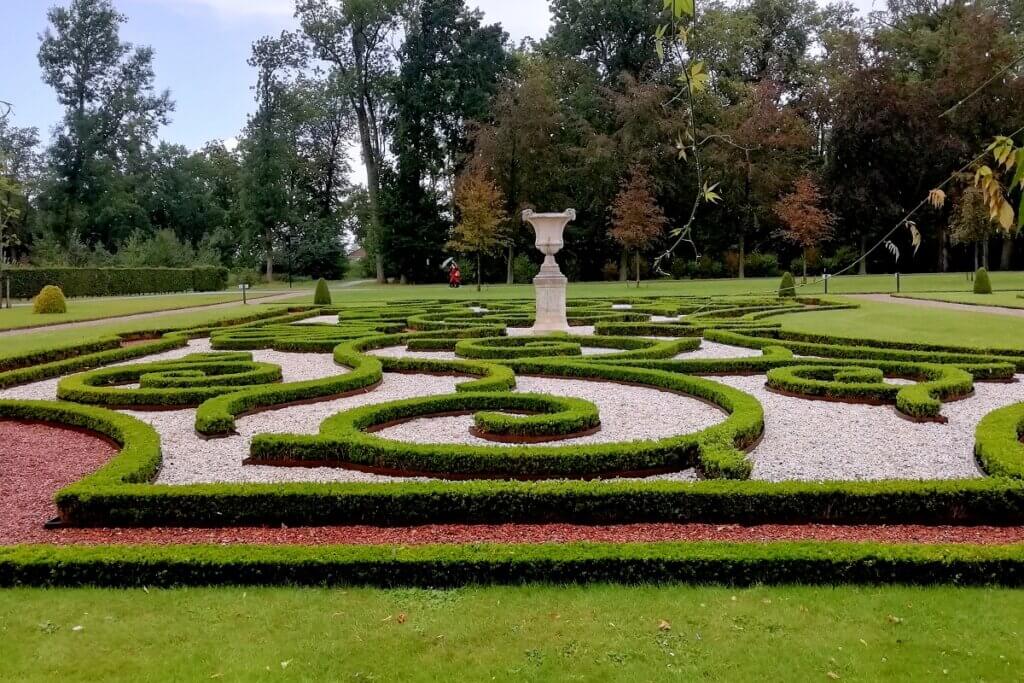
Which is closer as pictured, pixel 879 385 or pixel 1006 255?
pixel 879 385

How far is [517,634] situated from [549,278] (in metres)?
12.1

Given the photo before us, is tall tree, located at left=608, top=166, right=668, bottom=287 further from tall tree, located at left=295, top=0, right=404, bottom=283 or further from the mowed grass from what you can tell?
the mowed grass

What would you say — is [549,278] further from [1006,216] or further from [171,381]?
[1006,216]

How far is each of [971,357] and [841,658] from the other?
8.93 metres

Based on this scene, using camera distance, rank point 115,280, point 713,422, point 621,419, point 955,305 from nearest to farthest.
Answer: point 713,422, point 621,419, point 955,305, point 115,280

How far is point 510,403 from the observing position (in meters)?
8.52

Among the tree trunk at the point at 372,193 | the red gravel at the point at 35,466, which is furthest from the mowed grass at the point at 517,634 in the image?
the tree trunk at the point at 372,193

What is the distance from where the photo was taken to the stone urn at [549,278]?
15453 millimetres

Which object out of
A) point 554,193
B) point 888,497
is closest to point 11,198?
point 554,193

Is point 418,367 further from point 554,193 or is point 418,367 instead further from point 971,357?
point 554,193

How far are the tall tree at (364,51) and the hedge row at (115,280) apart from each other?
11251 mm

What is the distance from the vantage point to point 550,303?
15773 mm

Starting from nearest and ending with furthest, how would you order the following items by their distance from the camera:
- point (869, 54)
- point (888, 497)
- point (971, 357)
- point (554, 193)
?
point (888, 497) < point (971, 357) < point (869, 54) < point (554, 193)

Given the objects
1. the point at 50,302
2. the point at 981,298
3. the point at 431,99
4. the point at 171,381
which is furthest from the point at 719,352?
the point at 431,99
